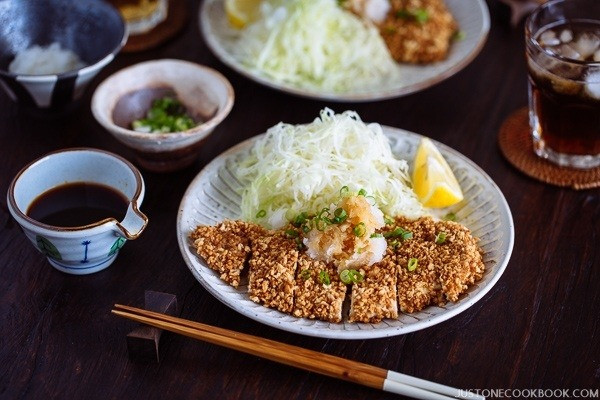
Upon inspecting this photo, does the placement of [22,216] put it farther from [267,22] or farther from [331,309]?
[267,22]

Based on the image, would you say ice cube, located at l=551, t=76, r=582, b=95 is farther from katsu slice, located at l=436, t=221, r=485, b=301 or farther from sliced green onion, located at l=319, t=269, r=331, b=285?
sliced green onion, located at l=319, t=269, r=331, b=285

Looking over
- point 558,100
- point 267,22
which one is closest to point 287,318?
point 558,100

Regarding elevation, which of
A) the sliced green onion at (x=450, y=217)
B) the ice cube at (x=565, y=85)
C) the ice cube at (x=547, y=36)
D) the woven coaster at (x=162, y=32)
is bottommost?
the woven coaster at (x=162, y=32)

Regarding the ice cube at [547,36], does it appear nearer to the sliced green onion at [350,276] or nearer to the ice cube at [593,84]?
the ice cube at [593,84]

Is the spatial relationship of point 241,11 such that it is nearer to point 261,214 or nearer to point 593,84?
point 261,214

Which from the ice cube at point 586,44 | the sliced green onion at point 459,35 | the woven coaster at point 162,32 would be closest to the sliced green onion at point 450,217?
the ice cube at point 586,44

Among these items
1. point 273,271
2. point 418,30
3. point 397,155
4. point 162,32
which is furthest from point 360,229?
point 162,32
